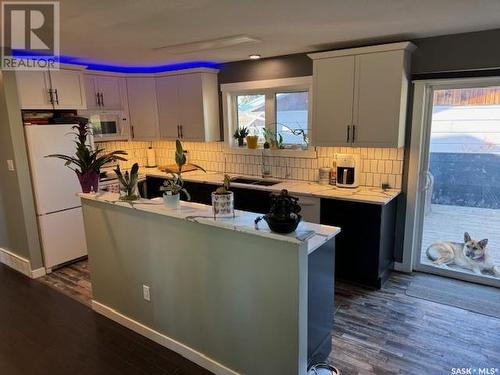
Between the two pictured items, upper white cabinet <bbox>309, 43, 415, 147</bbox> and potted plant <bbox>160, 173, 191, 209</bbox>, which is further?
upper white cabinet <bbox>309, 43, 415, 147</bbox>

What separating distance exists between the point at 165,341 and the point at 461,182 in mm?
3199

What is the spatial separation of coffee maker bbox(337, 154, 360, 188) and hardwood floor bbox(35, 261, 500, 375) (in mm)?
1091

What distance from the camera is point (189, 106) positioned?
15.5ft

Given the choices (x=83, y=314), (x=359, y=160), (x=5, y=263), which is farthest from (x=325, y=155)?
(x=5, y=263)

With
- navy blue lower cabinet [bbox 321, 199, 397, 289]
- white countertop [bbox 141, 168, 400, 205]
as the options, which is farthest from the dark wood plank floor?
white countertop [bbox 141, 168, 400, 205]

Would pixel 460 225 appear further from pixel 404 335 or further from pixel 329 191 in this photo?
pixel 404 335

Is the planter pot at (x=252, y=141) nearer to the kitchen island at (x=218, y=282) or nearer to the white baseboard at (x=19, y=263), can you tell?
the kitchen island at (x=218, y=282)

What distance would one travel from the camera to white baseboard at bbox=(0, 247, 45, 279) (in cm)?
391

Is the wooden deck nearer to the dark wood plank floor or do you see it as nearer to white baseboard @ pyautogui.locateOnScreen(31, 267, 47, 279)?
the dark wood plank floor

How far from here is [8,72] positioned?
11.5ft

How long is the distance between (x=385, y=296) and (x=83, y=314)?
2804 millimetres

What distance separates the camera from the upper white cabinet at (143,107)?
5.02m

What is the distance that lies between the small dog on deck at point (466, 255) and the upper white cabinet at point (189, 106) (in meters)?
3.05

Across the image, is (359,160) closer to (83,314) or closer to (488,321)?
(488,321)
